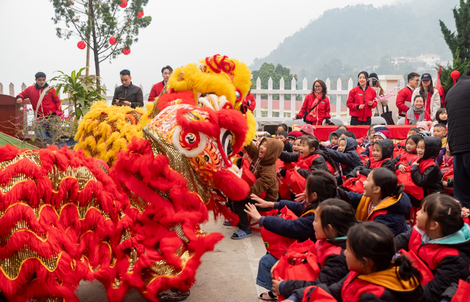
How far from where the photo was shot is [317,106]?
7.76 meters

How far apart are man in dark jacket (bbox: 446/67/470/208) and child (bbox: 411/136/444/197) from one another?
467mm

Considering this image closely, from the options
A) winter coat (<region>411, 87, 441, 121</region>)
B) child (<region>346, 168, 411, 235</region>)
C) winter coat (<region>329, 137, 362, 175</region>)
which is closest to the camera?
child (<region>346, 168, 411, 235</region>)

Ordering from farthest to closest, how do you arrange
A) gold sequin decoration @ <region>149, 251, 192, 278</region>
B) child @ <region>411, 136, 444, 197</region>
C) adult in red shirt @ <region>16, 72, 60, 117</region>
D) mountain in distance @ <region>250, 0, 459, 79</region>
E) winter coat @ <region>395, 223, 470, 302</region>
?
mountain in distance @ <region>250, 0, 459, 79</region> < adult in red shirt @ <region>16, 72, 60, 117</region> < child @ <region>411, 136, 444, 197</region> < gold sequin decoration @ <region>149, 251, 192, 278</region> < winter coat @ <region>395, 223, 470, 302</region>

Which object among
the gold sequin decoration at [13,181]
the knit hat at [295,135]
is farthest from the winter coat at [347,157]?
the gold sequin decoration at [13,181]

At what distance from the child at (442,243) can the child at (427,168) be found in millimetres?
1765

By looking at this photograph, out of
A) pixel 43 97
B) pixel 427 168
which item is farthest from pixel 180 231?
pixel 43 97

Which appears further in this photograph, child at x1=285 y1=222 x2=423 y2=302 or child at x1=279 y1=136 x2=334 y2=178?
child at x1=279 y1=136 x2=334 y2=178

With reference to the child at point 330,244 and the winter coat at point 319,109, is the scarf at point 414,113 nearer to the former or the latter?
the winter coat at point 319,109

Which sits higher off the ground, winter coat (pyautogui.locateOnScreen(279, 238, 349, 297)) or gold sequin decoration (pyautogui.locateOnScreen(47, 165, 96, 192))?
gold sequin decoration (pyautogui.locateOnScreen(47, 165, 96, 192))

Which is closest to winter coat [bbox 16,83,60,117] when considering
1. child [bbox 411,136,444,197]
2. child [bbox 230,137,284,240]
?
child [bbox 230,137,284,240]

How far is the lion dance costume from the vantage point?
2305 mm

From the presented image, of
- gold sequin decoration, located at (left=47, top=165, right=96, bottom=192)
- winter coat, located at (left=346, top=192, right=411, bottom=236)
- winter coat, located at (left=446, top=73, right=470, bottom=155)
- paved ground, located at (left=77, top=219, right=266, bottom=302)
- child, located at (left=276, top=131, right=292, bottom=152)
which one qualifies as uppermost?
winter coat, located at (left=446, top=73, right=470, bottom=155)

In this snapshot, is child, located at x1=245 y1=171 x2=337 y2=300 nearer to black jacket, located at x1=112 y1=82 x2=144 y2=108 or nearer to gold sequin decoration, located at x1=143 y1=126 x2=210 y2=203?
gold sequin decoration, located at x1=143 y1=126 x2=210 y2=203

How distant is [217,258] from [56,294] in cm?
173
